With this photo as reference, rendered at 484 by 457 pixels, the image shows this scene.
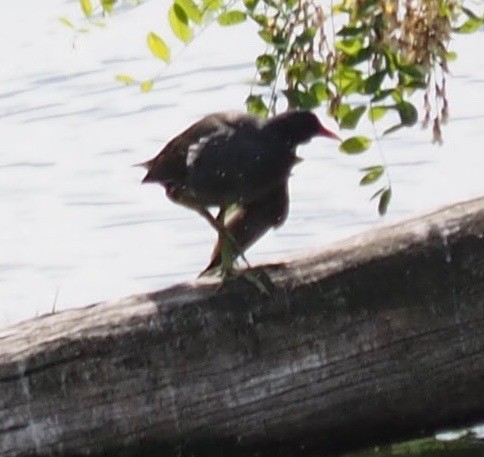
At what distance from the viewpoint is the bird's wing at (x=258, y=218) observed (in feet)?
17.6

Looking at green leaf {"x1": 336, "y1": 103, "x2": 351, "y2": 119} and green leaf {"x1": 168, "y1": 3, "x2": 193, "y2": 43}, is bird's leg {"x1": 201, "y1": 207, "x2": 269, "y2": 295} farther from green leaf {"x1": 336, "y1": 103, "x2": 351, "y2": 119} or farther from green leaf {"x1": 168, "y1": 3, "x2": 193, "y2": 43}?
green leaf {"x1": 168, "y1": 3, "x2": 193, "y2": 43}

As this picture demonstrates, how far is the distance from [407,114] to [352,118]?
0.52 feet

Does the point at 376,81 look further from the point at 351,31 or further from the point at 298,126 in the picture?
the point at 298,126

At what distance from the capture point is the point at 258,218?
540cm

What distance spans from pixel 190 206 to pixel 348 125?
78cm

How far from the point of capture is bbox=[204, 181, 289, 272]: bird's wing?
5.36 meters

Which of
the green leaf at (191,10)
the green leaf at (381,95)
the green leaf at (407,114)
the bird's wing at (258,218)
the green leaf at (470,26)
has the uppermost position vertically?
the green leaf at (191,10)

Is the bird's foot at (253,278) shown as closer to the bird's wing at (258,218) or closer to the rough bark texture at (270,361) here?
the rough bark texture at (270,361)

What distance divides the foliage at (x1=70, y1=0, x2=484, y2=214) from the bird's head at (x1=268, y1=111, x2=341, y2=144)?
7.9 inches

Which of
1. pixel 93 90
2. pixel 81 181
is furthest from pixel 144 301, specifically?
pixel 93 90

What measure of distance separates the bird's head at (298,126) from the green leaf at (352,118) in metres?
0.50

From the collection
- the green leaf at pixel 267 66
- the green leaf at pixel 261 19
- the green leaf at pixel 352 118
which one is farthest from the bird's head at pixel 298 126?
the green leaf at pixel 352 118

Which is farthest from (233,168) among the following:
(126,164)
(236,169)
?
(126,164)

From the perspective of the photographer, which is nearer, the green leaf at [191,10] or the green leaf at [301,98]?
the green leaf at [191,10]
